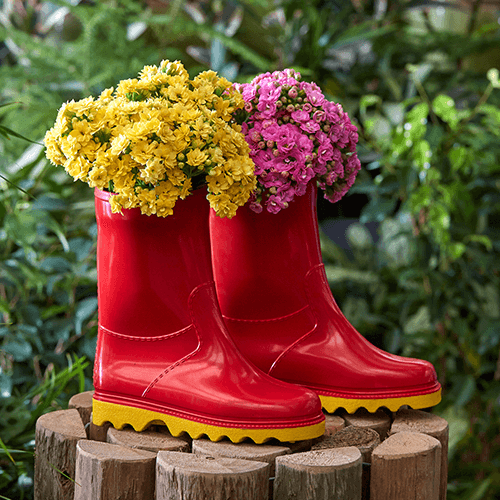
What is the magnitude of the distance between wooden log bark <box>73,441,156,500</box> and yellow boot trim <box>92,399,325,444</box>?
0.19 ft

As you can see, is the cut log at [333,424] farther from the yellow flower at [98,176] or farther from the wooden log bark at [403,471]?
the yellow flower at [98,176]

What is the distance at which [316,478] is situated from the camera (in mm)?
727

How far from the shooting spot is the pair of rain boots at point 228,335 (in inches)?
31.5

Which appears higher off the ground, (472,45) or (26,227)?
(472,45)

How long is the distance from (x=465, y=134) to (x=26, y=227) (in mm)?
1445

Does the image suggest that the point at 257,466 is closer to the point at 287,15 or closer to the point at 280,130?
the point at 280,130

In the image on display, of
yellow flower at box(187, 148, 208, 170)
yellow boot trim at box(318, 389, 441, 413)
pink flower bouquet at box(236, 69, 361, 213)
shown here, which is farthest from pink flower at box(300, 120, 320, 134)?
yellow boot trim at box(318, 389, 441, 413)

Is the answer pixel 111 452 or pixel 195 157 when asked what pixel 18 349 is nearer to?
pixel 111 452

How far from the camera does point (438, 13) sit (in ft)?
8.69

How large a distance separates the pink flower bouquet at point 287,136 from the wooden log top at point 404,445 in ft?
1.17

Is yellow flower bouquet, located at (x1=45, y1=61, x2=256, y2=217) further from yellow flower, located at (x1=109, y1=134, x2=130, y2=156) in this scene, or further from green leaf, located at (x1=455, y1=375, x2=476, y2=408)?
green leaf, located at (x1=455, y1=375, x2=476, y2=408)

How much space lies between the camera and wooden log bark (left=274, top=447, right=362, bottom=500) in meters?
0.73

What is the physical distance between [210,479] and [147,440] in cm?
16

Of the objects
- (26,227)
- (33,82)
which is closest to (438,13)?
(33,82)
